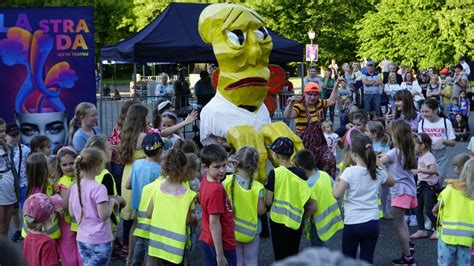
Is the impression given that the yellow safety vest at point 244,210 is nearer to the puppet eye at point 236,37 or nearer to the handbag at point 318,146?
the puppet eye at point 236,37

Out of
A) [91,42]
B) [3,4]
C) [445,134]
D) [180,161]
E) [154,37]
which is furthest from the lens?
[3,4]

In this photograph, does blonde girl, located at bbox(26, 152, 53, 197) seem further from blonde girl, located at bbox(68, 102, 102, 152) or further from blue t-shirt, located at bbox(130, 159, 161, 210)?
blonde girl, located at bbox(68, 102, 102, 152)

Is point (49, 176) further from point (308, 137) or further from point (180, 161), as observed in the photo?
point (308, 137)

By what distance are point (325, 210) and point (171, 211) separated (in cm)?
147

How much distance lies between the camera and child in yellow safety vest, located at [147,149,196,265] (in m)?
5.53

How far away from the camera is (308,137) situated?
29.8ft

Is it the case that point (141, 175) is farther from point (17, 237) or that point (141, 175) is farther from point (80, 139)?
point (17, 237)

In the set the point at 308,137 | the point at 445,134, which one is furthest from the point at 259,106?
the point at 445,134

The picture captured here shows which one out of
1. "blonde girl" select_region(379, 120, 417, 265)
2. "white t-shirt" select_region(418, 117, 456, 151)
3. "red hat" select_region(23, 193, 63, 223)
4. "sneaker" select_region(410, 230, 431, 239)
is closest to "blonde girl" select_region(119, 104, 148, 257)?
"red hat" select_region(23, 193, 63, 223)

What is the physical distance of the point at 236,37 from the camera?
8555 millimetres

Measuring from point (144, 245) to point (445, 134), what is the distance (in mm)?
3855

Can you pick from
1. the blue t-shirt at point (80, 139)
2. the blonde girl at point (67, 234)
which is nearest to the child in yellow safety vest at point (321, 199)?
the blonde girl at point (67, 234)

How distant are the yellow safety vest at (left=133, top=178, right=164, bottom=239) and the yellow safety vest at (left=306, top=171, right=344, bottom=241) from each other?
138 centimetres

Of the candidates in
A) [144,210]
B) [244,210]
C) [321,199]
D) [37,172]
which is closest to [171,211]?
[144,210]
